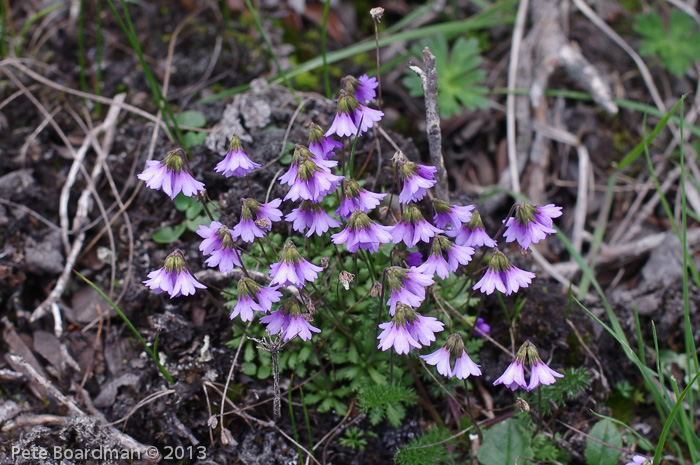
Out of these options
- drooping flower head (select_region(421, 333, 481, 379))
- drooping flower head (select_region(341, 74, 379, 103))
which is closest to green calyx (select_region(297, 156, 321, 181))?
drooping flower head (select_region(341, 74, 379, 103))

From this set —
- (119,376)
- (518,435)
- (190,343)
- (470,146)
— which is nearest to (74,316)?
(119,376)

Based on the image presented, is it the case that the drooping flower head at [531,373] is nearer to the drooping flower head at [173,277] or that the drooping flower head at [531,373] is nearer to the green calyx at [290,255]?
the green calyx at [290,255]

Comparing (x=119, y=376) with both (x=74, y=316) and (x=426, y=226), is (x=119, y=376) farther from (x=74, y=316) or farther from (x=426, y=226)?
(x=426, y=226)

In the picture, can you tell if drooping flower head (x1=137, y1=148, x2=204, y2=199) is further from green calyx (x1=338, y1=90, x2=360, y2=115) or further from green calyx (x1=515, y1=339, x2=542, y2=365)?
green calyx (x1=515, y1=339, x2=542, y2=365)

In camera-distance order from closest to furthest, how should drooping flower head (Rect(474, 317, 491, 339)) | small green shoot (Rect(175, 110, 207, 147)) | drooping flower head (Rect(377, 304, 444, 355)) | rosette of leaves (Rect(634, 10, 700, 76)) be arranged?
drooping flower head (Rect(377, 304, 444, 355))
drooping flower head (Rect(474, 317, 491, 339))
small green shoot (Rect(175, 110, 207, 147))
rosette of leaves (Rect(634, 10, 700, 76))

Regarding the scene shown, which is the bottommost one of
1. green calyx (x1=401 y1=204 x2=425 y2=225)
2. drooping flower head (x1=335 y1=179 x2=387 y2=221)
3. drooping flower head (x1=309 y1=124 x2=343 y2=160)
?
green calyx (x1=401 y1=204 x2=425 y2=225)

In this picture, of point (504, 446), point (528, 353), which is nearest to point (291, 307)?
point (528, 353)
